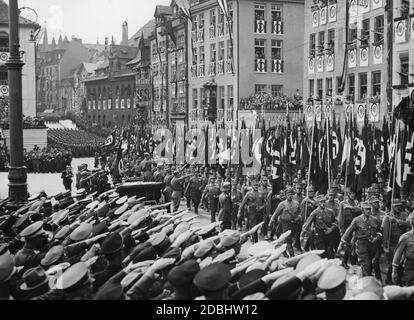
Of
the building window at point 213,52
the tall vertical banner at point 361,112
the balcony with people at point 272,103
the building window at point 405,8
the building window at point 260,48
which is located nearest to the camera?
the building window at point 405,8

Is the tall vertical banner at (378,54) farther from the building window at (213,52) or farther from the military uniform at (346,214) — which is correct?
the building window at (213,52)

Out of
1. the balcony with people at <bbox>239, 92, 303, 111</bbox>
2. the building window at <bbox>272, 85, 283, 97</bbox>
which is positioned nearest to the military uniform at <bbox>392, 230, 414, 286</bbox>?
the balcony with people at <bbox>239, 92, 303, 111</bbox>

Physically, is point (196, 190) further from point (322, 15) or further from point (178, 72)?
point (178, 72)

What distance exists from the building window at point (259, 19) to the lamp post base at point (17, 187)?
34.4 metres

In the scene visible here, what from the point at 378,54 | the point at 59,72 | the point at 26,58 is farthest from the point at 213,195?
the point at 59,72

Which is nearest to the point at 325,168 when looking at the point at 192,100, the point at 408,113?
the point at 408,113

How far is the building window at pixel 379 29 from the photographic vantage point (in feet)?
100

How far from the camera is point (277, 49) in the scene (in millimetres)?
45719

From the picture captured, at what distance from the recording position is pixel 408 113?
13.5 meters

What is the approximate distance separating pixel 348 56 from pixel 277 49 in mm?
12838

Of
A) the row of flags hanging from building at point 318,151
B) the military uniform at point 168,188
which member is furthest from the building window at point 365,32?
the military uniform at point 168,188

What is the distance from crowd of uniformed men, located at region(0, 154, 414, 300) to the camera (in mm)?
6625

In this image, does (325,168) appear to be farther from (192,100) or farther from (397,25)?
(192,100)
